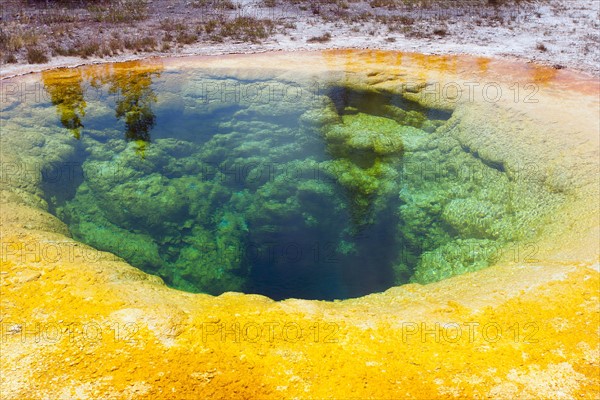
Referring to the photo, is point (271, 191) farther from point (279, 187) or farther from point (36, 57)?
point (36, 57)

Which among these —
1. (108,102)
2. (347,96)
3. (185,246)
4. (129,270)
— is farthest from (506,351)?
(108,102)

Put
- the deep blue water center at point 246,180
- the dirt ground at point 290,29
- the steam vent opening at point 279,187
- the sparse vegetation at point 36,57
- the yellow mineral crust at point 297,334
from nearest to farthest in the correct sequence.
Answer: the yellow mineral crust at point 297,334 < the steam vent opening at point 279,187 < the deep blue water center at point 246,180 < the sparse vegetation at point 36,57 < the dirt ground at point 290,29

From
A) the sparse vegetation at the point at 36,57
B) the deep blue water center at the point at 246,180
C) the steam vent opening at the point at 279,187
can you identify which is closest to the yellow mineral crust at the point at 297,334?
the steam vent opening at the point at 279,187

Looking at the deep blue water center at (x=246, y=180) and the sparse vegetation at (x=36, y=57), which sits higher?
the sparse vegetation at (x=36, y=57)

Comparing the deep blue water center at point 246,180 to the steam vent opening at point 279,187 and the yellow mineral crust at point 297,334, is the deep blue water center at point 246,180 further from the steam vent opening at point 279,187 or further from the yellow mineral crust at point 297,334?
the yellow mineral crust at point 297,334

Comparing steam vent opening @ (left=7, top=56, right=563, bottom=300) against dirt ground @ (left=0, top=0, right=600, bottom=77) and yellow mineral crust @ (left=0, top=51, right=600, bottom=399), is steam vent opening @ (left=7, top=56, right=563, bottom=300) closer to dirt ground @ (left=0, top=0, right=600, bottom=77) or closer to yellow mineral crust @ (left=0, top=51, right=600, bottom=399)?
yellow mineral crust @ (left=0, top=51, right=600, bottom=399)

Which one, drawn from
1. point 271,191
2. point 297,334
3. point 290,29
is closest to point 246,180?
point 271,191
